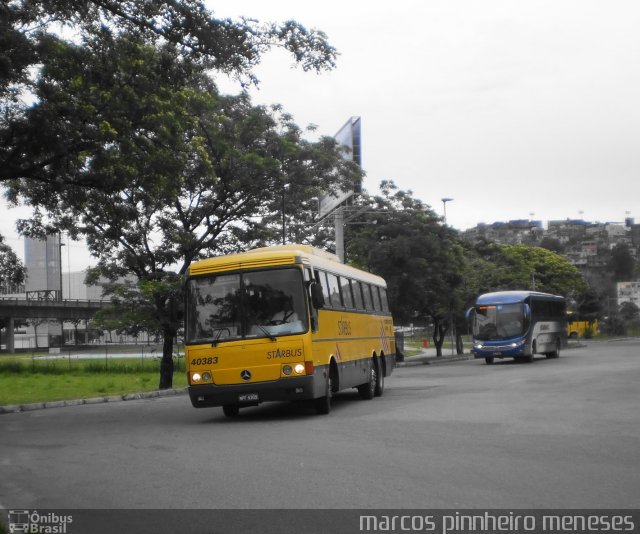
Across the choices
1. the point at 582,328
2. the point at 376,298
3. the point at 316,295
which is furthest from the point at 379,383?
the point at 582,328

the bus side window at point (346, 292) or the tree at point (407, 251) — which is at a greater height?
the tree at point (407, 251)

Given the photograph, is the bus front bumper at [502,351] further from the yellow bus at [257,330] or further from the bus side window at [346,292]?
the yellow bus at [257,330]

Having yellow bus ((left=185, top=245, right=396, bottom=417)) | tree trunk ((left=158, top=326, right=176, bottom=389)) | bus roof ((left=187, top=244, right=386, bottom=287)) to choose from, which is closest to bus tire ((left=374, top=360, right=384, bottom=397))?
yellow bus ((left=185, top=245, right=396, bottom=417))

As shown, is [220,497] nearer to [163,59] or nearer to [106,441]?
[106,441]

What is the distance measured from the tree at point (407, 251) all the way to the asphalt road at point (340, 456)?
88.3 ft

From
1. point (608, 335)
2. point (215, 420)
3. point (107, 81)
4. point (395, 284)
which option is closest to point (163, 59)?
point (107, 81)

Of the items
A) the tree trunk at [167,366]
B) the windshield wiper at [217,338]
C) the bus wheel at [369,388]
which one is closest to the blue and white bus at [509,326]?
the tree trunk at [167,366]

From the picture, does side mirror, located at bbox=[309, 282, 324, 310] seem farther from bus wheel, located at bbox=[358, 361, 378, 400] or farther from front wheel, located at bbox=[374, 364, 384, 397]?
front wheel, located at bbox=[374, 364, 384, 397]

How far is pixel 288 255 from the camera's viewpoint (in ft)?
52.3

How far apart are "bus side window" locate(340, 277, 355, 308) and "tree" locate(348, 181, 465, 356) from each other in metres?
24.4

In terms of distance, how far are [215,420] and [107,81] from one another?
7.11 m

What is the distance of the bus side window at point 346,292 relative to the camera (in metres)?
19.2

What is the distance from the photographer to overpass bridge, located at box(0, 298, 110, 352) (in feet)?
250

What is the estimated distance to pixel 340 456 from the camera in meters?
10.4
